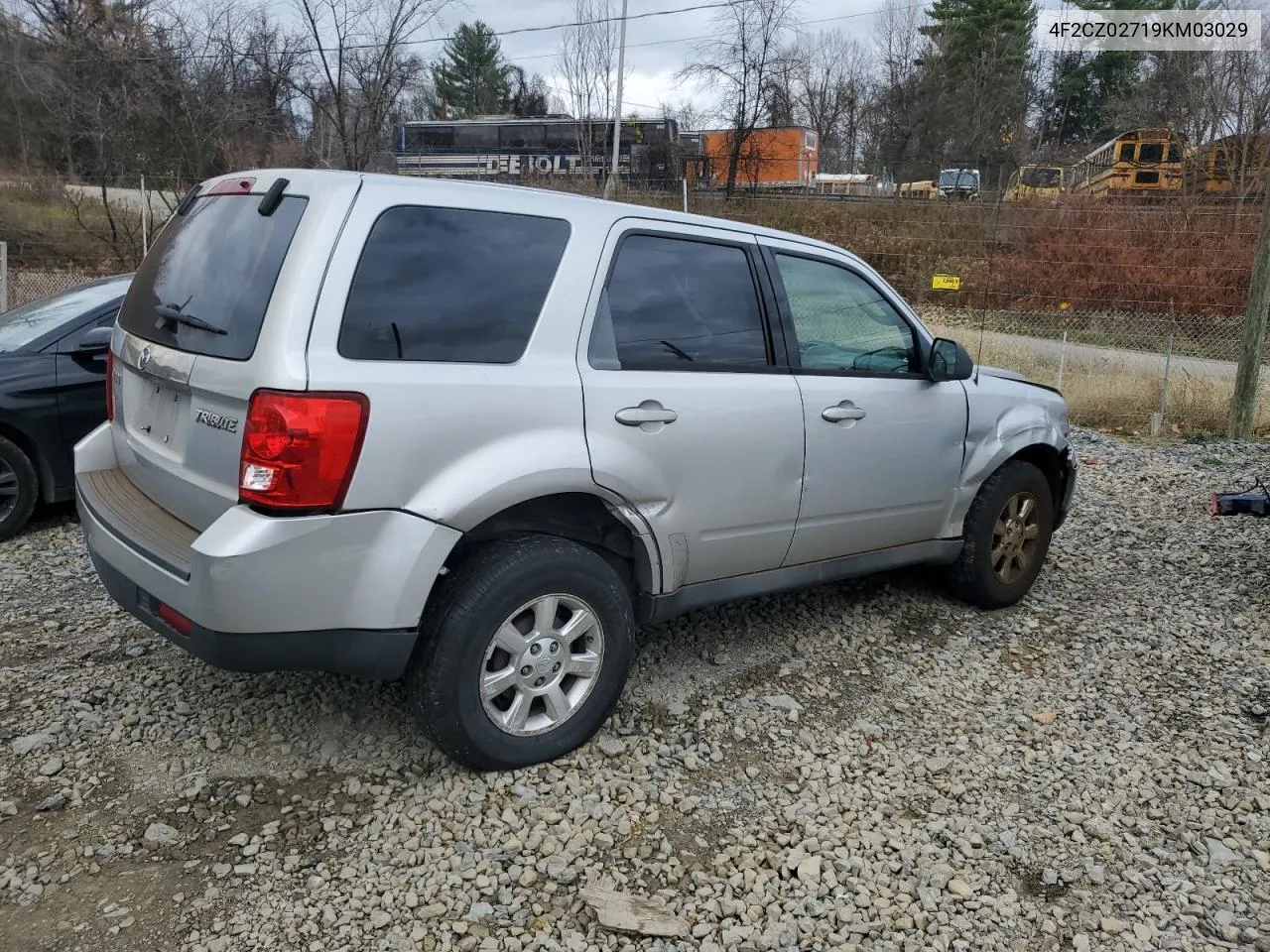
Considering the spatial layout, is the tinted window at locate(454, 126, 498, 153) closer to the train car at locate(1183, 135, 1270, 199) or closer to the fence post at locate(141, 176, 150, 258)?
the fence post at locate(141, 176, 150, 258)

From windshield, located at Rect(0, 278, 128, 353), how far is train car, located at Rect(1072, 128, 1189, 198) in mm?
19600

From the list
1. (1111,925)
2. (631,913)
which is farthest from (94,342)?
(1111,925)

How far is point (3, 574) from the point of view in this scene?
488cm

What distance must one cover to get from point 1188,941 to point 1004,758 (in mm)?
931

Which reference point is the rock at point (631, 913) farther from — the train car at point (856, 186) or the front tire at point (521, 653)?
the train car at point (856, 186)

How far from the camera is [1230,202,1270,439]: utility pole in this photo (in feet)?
31.5

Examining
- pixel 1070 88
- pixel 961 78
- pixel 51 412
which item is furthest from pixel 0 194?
pixel 1070 88

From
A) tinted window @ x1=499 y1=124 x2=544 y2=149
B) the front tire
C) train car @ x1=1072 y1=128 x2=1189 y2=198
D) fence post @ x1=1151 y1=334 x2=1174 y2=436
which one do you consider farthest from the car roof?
tinted window @ x1=499 y1=124 x2=544 y2=149

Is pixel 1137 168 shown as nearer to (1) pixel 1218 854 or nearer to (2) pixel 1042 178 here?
(2) pixel 1042 178

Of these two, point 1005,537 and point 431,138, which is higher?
point 431,138

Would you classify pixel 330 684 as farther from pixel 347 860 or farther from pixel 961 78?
pixel 961 78

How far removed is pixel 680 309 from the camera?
3.44 metres

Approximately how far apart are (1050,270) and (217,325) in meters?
Answer: 16.7

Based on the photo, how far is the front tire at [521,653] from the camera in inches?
113
